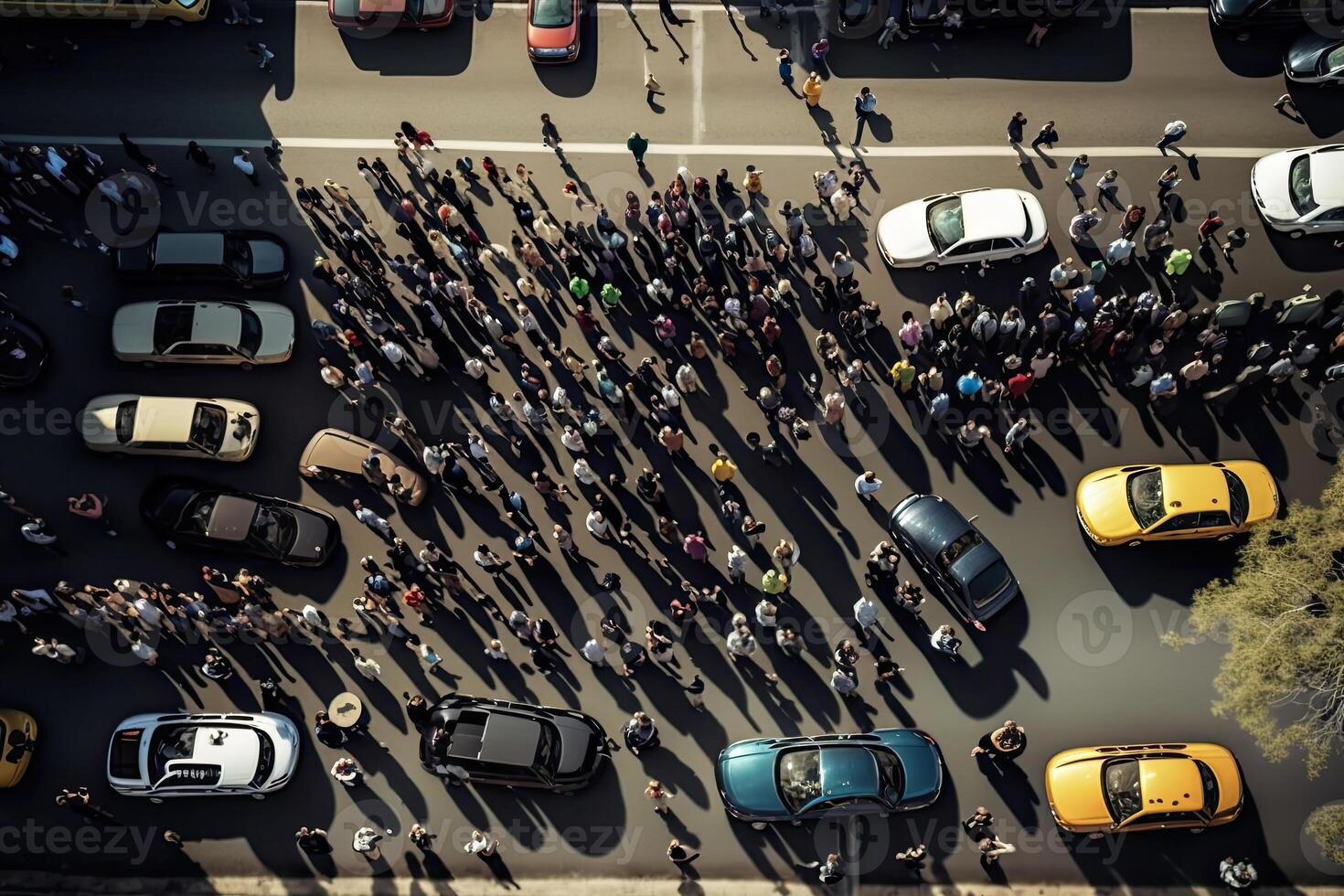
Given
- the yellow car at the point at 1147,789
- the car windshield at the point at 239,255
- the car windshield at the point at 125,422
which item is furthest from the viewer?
the car windshield at the point at 239,255

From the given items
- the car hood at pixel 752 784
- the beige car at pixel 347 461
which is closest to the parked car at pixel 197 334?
the beige car at pixel 347 461

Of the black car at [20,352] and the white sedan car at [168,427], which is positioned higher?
the black car at [20,352]

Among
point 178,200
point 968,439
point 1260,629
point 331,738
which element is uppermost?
point 178,200

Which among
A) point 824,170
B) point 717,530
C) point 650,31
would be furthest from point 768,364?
point 650,31

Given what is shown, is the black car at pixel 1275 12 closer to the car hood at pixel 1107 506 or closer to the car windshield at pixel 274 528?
the car hood at pixel 1107 506

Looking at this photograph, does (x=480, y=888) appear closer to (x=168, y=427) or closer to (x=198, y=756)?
(x=198, y=756)

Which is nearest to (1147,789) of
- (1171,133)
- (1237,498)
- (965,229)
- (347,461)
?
(1237,498)

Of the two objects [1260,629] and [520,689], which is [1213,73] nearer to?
[1260,629]
